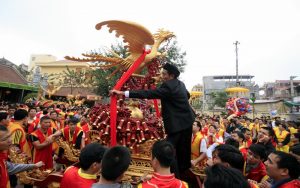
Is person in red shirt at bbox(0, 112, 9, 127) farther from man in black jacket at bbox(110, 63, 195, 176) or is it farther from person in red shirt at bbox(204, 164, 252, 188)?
person in red shirt at bbox(204, 164, 252, 188)

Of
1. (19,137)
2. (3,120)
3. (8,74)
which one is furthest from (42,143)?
(8,74)

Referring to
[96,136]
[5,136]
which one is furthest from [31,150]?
[5,136]

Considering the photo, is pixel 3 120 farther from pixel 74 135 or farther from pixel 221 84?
pixel 221 84

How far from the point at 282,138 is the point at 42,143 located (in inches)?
276

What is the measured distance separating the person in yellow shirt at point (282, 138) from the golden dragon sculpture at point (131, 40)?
4607 millimetres

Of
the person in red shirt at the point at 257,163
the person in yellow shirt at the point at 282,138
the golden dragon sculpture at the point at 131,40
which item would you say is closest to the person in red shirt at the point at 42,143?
the golden dragon sculpture at the point at 131,40

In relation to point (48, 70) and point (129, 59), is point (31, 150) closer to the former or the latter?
point (129, 59)

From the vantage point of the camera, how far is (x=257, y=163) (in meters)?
3.33

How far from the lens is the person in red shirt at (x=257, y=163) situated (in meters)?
3.29

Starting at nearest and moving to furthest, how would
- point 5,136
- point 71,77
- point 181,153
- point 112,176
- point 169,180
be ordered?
point 112,176
point 169,180
point 5,136
point 181,153
point 71,77

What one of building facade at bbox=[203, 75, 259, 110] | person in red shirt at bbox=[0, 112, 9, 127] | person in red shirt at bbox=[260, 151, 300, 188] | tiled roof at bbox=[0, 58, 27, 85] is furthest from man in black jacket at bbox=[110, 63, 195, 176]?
building facade at bbox=[203, 75, 259, 110]

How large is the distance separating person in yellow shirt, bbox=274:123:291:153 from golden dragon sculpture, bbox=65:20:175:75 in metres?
4.61

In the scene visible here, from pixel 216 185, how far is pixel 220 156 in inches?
47.1

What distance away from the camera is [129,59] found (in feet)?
13.5
